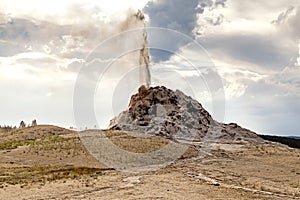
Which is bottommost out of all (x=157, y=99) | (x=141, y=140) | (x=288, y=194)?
(x=288, y=194)

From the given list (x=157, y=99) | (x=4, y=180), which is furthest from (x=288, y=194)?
(x=157, y=99)

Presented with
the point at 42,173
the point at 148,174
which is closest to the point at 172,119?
the point at 148,174

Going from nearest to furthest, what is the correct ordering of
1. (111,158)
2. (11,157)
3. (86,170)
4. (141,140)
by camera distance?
(86,170), (111,158), (11,157), (141,140)

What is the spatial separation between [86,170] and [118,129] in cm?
3543

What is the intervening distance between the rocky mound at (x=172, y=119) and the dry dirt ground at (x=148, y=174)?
7279 mm

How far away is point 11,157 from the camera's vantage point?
2258 inches

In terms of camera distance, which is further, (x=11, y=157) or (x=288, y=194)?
(x=11, y=157)

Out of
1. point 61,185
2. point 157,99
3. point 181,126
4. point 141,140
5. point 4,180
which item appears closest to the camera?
point 61,185

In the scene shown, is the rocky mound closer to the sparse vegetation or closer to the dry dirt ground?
the dry dirt ground

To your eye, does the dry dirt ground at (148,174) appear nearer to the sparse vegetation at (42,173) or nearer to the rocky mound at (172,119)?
the sparse vegetation at (42,173)

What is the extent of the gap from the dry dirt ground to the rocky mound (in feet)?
23.9

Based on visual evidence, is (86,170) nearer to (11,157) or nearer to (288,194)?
(11,157)

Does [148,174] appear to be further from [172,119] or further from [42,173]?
[172,119]

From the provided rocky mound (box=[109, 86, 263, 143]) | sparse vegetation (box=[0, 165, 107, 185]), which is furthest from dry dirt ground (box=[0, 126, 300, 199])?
rocky mound (box=[109, 86, 263, 143])
